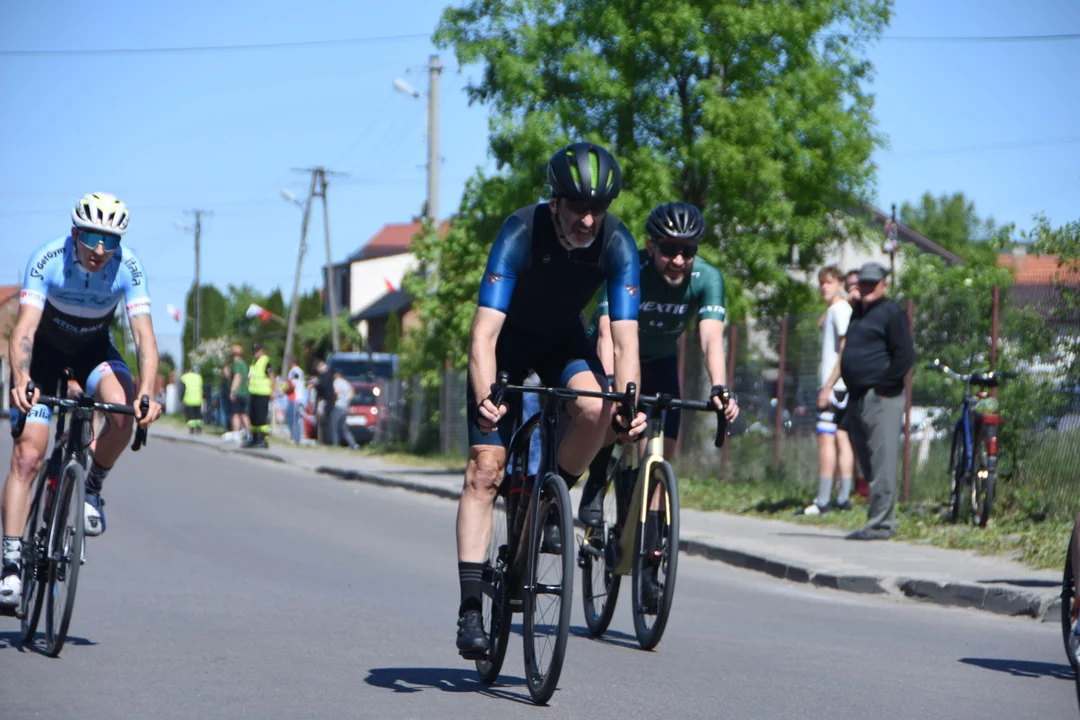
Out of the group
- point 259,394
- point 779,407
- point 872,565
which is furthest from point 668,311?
point 259,394

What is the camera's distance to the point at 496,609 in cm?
581

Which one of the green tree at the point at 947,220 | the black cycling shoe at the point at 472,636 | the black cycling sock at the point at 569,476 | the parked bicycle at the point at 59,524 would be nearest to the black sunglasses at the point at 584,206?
the black cycling sock at the point at 569,476

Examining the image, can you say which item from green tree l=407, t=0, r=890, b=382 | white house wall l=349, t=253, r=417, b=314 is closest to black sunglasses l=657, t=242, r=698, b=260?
green tree l=407, t=0, r=890, b=382

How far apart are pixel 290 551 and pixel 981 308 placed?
6.33 metres

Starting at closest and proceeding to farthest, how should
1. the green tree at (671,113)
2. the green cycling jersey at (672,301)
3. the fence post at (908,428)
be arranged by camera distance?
the green cycling jersey at (672,301), the fence post at (908,428), the green tree at (671,113)

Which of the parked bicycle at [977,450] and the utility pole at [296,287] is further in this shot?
the utility pole at [296,287]

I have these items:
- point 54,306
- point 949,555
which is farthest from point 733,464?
point 54,306

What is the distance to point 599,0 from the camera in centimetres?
2259

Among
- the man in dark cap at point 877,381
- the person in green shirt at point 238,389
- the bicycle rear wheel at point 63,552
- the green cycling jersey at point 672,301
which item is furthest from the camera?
the person in green shirt at point 238,389

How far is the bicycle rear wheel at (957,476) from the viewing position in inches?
483

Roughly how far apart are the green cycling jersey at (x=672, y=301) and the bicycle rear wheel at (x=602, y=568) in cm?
90

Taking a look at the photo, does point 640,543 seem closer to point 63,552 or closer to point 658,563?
point 658,563

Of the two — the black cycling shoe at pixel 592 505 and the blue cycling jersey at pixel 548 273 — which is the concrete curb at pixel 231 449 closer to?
the black cycling shoe at pixel 592 505

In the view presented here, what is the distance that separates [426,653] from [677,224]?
2.45 m
